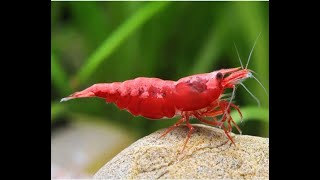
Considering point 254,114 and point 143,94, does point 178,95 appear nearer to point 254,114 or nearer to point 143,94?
point 143,94

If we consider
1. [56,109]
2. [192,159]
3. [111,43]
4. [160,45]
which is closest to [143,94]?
[192,159]

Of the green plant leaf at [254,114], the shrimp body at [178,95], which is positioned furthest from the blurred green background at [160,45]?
the shrimp body at [178,95]

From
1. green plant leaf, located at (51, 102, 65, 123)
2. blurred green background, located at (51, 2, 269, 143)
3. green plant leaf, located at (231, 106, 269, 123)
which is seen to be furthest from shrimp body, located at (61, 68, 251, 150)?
green plant leaf, located at (51, 102, 65, 123)

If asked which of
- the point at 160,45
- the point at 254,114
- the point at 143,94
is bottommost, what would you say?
the point at 254,114

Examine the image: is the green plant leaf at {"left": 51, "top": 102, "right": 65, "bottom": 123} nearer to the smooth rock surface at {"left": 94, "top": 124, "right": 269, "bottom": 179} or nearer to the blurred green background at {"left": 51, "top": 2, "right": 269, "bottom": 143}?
the blurred green background at {"left": 51, "top": 2, "right": 269, "bottom": 143}

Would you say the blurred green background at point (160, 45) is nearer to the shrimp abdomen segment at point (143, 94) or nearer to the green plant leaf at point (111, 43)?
the green plant leaf at point (111, 43)

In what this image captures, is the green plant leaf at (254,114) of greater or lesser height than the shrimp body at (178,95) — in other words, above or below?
below
